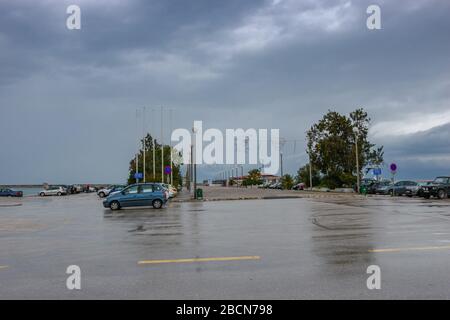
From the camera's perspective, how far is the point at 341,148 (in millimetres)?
68000

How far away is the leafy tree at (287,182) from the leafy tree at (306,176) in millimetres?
1558

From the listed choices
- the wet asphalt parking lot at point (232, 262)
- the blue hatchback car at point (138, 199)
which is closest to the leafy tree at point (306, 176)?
the blue hatchback car at point (138, 199)

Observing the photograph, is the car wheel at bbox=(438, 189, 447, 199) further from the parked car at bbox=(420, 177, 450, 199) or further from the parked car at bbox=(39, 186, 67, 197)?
the parked car at bbox=(39, 186, 67, 197)

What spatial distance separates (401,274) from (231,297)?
313 cm

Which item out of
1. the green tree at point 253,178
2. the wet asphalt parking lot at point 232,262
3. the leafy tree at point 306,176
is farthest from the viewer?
the green tree at point 253,178

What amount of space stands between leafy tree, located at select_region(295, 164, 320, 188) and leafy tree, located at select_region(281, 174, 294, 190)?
5.11 feet

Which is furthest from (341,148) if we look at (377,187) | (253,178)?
(253,178)

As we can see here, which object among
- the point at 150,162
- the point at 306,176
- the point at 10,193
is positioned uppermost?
the point at 150,162

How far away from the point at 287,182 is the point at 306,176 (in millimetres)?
7376

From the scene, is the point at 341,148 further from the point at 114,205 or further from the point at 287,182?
the point at 114,205

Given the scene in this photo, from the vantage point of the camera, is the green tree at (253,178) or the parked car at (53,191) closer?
the parked car at (53,191)

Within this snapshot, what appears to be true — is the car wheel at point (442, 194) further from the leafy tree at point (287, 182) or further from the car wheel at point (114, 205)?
the leafy tree at point (287, 182)

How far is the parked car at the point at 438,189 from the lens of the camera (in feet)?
119
